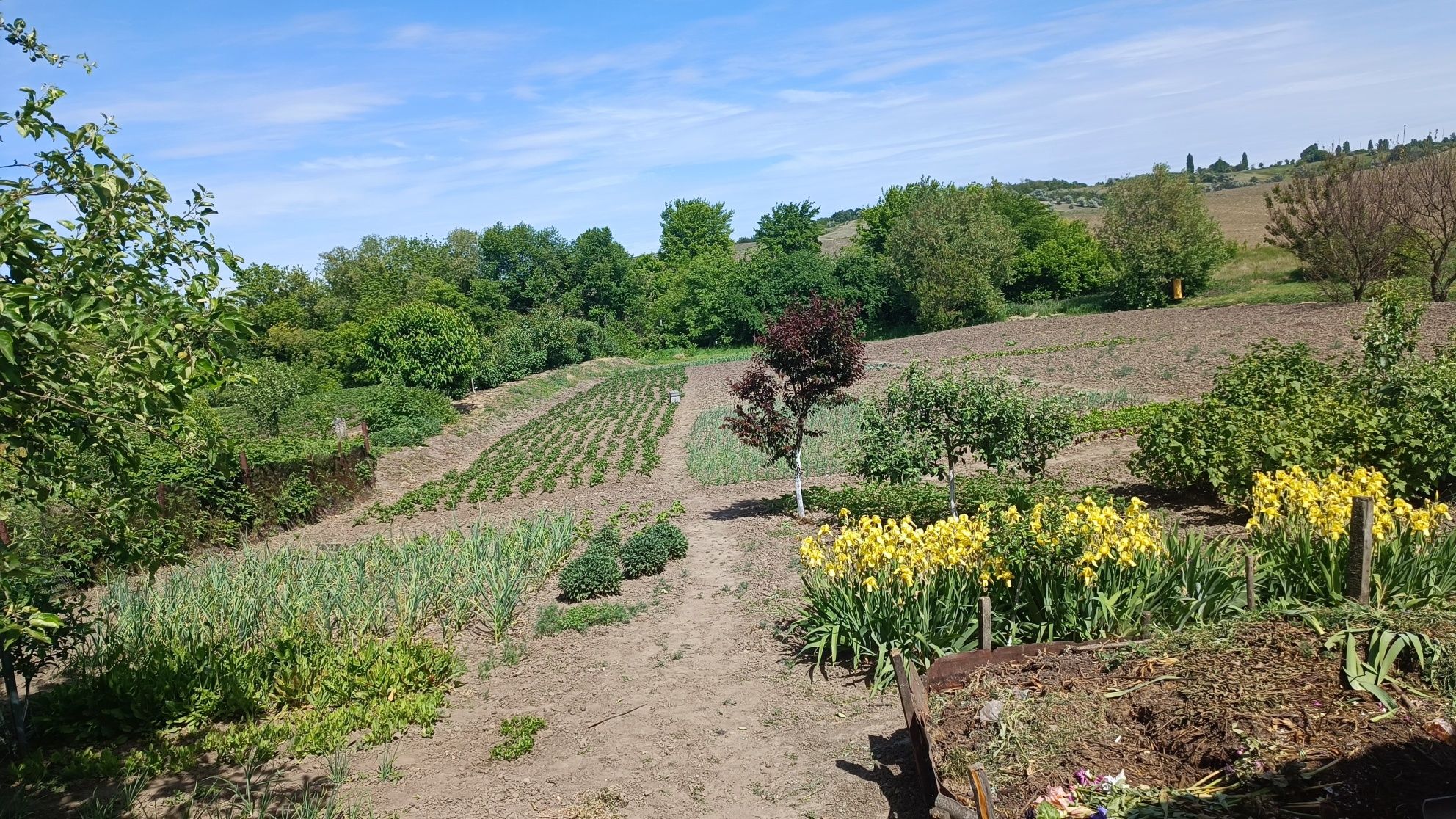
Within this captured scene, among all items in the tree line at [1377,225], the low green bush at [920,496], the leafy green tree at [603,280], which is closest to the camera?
→ the low green bush at [920,496]

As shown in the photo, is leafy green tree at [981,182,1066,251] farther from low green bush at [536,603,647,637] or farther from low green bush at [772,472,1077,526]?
low green bush at [536,603,647,637]

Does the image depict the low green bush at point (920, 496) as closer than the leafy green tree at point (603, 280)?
Yes

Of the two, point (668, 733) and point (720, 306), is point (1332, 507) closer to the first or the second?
point (668, 733)

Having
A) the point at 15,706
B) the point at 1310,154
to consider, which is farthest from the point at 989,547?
the point at 1310,154

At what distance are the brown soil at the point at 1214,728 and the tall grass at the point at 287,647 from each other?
4790mm

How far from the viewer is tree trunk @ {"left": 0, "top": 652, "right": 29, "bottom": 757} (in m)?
6.66

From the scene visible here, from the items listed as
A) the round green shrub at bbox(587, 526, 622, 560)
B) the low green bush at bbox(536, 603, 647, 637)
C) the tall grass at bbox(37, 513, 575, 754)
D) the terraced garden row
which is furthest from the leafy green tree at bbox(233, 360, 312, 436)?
the low green bush at bbox(536, 603, 647, 637)

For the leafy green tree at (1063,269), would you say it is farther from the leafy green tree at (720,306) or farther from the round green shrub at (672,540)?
the round green shrub at (672,540)

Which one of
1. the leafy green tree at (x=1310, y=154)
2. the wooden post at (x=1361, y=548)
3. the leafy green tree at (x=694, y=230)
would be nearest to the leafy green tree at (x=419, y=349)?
the wooden post at (x=1361, y=548)

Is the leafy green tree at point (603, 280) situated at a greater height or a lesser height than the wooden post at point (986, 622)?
greater

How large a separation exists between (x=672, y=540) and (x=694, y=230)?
296 feet

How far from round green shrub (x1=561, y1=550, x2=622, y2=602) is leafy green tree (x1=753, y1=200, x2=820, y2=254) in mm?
76110

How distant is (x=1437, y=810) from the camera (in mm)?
2965

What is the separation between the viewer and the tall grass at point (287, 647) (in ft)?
24.1
